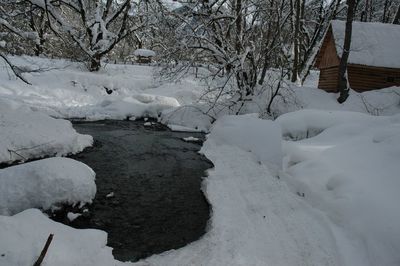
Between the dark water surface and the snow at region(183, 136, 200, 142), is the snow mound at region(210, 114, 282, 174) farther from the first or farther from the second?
the dark water surface

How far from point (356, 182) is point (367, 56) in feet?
51.7

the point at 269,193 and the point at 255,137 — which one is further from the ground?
the point at 255,137

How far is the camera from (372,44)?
63.9ft

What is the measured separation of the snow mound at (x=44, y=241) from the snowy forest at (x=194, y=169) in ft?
0.06

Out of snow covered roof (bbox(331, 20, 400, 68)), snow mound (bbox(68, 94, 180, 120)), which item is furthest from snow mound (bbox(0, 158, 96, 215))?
snow covered roof (bbox(331, 20, 400, 68))

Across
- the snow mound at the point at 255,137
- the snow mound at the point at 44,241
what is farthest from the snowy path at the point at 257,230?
the snow mound at the point at 255,137

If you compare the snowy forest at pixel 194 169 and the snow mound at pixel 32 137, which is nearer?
the snowy forest at pixel 194 169

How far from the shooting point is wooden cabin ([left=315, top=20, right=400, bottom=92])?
744 inches

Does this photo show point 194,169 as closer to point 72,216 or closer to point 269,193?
point 269,193

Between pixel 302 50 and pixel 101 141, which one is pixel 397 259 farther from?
pixel 302 50

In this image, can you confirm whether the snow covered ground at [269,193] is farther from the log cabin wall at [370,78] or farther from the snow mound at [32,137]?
the log cabin wall at [370,78]

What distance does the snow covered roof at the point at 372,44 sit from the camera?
742 inches

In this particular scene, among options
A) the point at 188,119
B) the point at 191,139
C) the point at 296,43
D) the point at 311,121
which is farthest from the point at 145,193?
the point at 296,43

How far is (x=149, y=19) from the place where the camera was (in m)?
18.6
